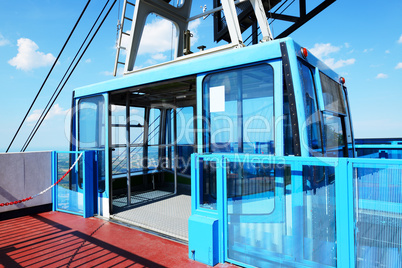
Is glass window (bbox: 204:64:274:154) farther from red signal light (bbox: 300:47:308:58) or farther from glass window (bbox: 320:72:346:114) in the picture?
glass window (bbox: 320:72:346:114)

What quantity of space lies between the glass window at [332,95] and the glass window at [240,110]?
2.69ft

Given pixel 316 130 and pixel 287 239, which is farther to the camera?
pixel 316 130

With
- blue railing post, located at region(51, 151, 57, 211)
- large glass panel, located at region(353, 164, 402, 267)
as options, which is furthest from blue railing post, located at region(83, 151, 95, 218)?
large glass panel, located at region(353, 164, 402, 267)

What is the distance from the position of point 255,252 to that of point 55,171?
4650 mm

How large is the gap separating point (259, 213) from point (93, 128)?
3.90 meters

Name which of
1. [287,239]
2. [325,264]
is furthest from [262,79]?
[325,264]

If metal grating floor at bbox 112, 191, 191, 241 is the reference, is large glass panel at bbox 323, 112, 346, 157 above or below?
above

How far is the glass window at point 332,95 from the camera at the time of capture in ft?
11.2

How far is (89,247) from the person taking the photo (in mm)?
3822

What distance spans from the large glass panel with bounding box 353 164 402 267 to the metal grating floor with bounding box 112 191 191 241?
2.33 meters

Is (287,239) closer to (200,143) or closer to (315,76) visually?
(200,143)

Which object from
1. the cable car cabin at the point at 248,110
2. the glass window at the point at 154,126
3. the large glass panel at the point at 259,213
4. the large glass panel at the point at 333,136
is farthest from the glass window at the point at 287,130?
the glass window at the point at 154,126

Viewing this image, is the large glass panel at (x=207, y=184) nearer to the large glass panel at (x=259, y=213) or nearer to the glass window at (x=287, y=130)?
the large glass panel at (x=259, y=213)

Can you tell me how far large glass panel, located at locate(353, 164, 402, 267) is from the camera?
212 centimetres
